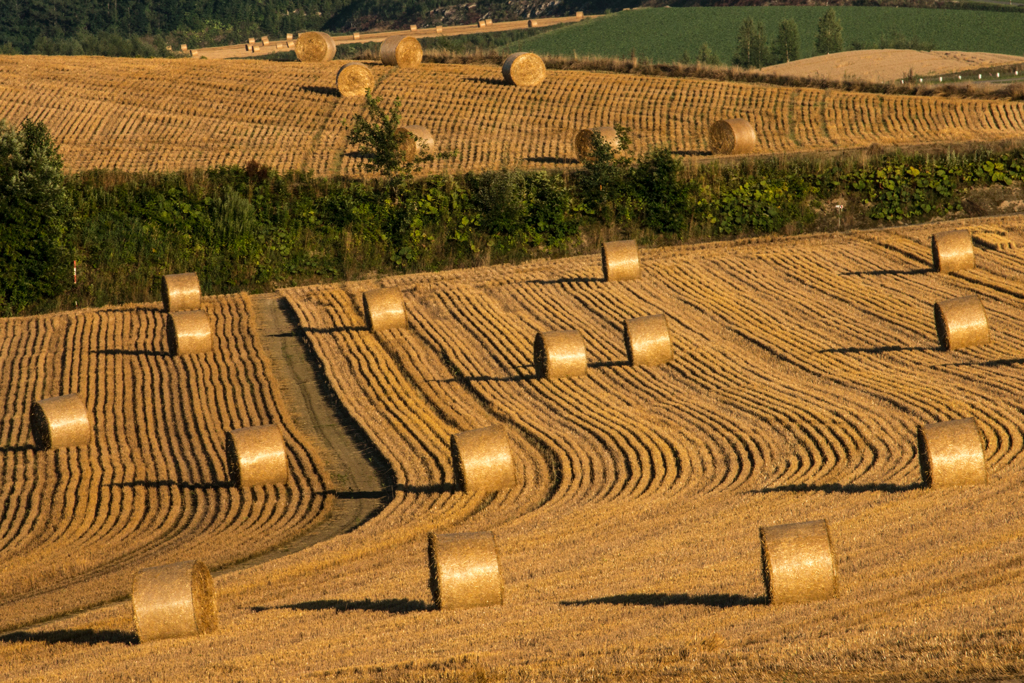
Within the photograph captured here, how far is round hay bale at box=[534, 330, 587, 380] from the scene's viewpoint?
79.2ft

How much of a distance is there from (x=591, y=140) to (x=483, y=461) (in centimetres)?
2391

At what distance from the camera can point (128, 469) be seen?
20.5 meters

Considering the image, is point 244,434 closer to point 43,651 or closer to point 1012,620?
point 43,651

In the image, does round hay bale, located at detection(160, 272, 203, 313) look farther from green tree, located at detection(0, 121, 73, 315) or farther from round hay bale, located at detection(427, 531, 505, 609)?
round hay bale, located at detection(427, 531, 505, 609)

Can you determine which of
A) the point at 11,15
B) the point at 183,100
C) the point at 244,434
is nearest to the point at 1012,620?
the point at 244,434

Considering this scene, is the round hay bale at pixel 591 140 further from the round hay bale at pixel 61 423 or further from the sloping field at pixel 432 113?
the round hay bale at pixel 61 423

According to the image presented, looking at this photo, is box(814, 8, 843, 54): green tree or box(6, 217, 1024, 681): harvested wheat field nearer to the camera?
box(6, 217, 1024, 681): harvested wheat field

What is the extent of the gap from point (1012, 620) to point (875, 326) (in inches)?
657

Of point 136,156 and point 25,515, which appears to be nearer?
point 25,515

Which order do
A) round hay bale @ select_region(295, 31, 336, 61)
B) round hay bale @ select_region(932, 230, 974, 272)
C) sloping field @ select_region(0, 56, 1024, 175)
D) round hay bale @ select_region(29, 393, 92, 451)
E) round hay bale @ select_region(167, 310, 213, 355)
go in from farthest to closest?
1. round hay bale @ select_region(295, 31, 336, 61)
2. sloping field @ select_region(0, 56, 1024, 175)
3. round hay bale @ select_region(932, 230, 974, 272)
4. round hay bale @ select_region(167, 310, 213, 355)
5. round hay bale @ select_region(29, 393, 92, 451)

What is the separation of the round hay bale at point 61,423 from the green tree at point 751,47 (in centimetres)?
6353

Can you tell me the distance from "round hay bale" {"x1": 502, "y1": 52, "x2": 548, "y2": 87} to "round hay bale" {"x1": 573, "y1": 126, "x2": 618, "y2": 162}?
989 centimetres

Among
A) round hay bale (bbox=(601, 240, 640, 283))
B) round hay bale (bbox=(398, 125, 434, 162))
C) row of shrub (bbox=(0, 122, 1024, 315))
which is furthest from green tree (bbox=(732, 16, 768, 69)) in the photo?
round hay bale (bbox=(601, 240, 640, 283))

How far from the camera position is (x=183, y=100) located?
50.4 meters
